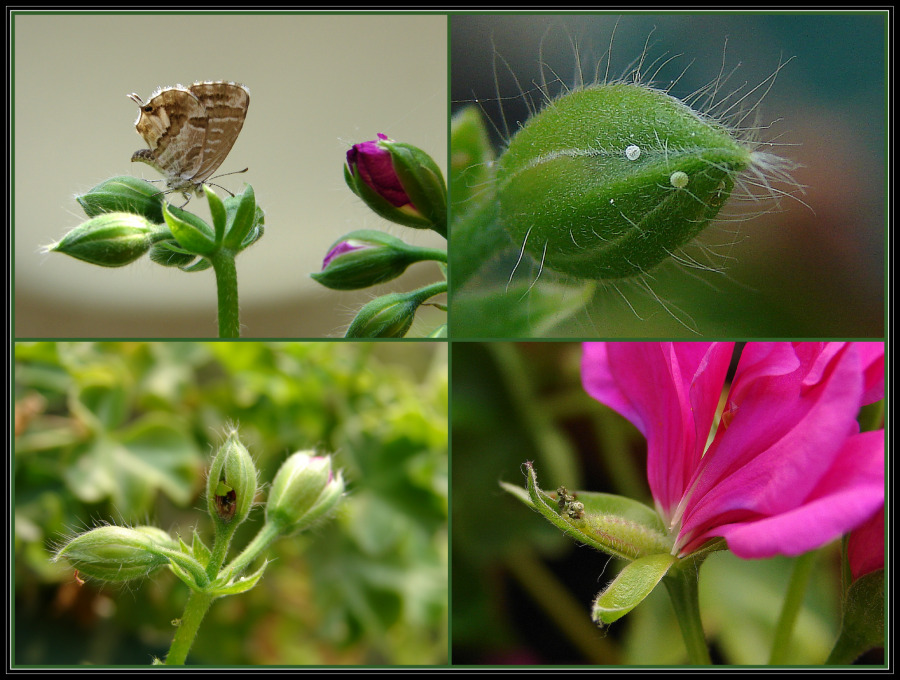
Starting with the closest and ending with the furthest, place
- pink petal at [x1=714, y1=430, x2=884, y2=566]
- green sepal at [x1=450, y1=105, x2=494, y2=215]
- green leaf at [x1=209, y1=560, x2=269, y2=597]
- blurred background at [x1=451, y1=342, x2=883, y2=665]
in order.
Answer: pink petal at [x1=714, y1=430, x2=884, y2=566]
green leaf at [x1=209, y1=560, x2=269, y2=597]
green sepal at [x1=450, y1=105, x2=494, y2=215]
blurred background at [x1=451, y1=342, x2=883, y2=665]

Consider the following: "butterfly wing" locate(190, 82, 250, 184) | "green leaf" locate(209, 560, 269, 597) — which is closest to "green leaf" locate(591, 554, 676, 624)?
"green leaf" locate(209, 560, 269, 597)

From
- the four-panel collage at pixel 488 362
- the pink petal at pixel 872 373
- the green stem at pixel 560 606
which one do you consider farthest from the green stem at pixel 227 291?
the green stem at pixel 560 606

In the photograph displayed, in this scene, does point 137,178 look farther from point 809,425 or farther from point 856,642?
point 856,642

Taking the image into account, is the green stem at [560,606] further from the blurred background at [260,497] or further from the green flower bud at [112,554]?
the green flower bud at [112,554]

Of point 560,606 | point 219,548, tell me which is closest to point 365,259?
point 219,548

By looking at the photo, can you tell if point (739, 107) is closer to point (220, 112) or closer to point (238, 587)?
point (220, 112)

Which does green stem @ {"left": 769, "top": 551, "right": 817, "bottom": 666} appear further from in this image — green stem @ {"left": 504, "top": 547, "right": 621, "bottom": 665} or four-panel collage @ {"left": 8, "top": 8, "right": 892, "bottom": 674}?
green stem @ {"left": 504, "top": 547, "right": 621, "bottom": 665}
